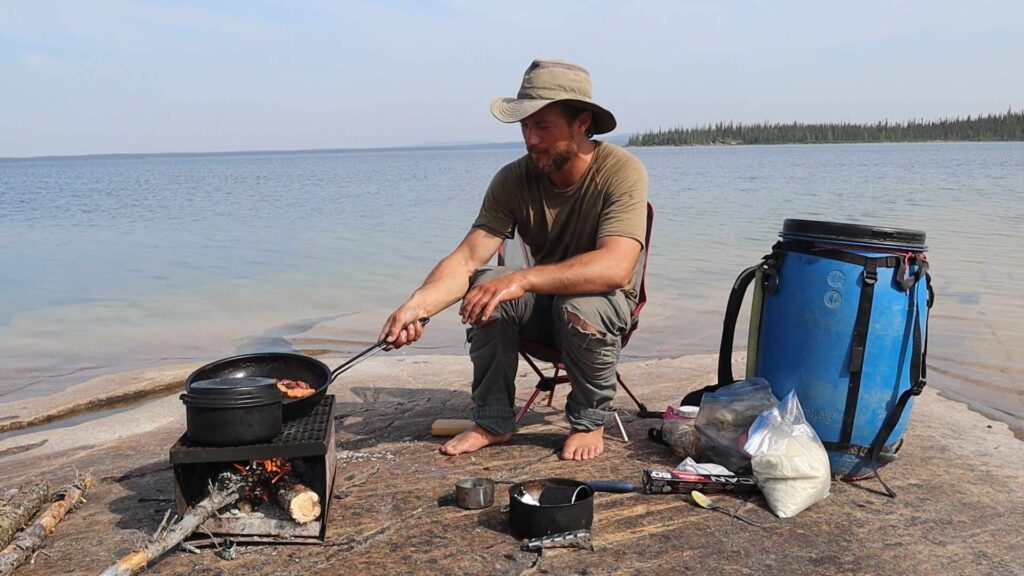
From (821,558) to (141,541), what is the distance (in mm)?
2314

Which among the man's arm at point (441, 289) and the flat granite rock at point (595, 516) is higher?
the man's arm at point (441, 289)

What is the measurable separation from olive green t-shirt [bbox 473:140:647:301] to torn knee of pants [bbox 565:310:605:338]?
0.39m

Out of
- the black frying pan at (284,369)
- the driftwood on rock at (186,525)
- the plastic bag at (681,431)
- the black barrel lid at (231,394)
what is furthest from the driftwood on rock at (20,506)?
the plastic bag at (681,431)

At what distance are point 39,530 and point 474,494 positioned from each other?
1.52m

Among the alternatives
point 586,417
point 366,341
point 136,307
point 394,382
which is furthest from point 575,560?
point 136,307

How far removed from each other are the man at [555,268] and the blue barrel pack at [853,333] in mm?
704

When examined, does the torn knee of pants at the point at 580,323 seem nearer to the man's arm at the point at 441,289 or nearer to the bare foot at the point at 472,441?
the man's arm at the point at 441,289

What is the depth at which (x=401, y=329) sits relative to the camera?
3320 millimetres

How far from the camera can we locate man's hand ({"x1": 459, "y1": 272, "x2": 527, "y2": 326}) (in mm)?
3365

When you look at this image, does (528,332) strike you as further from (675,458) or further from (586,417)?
(675,458)

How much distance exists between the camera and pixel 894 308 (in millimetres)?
3316

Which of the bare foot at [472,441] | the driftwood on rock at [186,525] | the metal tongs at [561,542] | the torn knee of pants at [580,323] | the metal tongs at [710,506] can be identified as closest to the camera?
the driftwood on rock at [186,525]

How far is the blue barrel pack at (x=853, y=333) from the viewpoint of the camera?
3.30 meters

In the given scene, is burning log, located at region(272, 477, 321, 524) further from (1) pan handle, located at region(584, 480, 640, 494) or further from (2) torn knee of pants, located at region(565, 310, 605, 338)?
(2) torn knee of pants, located at region(565, 310, 605, 338)
